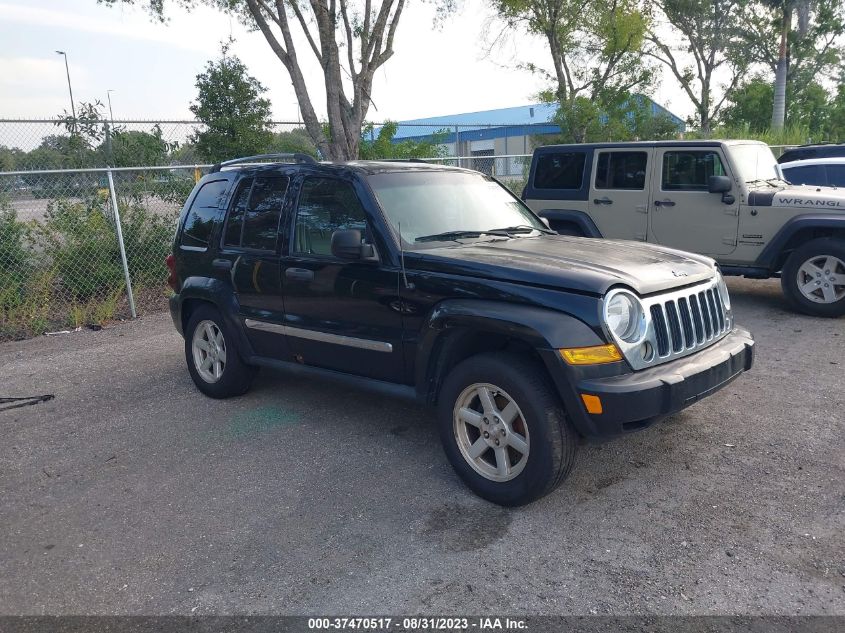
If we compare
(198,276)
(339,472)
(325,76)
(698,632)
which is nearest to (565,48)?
(325,76)

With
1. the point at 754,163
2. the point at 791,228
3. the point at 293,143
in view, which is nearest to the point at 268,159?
the point at 791,228

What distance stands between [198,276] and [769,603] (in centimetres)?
459

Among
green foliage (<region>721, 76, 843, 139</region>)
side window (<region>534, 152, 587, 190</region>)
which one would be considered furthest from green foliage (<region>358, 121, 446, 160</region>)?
green foliage (<region>721, 76, 843, 139</region>)

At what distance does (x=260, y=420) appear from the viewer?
532 cm

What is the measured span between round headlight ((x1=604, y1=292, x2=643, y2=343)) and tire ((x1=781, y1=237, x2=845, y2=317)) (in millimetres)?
5040

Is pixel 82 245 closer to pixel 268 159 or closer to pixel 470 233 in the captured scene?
pixel 268 159

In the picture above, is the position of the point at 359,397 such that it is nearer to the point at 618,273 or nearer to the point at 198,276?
the point at 198,276

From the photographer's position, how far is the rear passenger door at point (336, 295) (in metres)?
4.36

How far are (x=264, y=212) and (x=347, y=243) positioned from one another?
135 centimetres

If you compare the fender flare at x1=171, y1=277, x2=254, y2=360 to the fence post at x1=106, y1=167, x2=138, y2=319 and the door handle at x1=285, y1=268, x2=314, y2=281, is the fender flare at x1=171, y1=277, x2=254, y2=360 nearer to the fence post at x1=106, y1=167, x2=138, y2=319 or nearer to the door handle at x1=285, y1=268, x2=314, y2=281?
the door handle at x1=285, y1=268, x2=314, y2=281

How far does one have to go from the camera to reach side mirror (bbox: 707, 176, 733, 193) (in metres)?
7.84

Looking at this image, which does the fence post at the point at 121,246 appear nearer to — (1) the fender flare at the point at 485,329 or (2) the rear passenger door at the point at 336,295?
(2) the rear passenger door at the point at 336,295

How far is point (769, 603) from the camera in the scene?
2904 mm

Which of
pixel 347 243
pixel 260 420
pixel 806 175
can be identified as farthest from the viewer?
pixel 806 175
